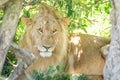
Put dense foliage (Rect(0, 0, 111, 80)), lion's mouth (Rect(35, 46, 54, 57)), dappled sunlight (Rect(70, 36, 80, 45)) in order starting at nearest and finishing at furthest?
lion's mouth (Rect(35, 46, 54, 57)) → dense foliage (Rect(0, 0, 111, 80)) → dappled sunlight (Rect(70, 36, 80, 45))

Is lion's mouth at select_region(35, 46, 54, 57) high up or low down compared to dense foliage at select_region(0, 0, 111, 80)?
down

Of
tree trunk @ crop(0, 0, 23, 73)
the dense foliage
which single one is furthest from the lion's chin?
tree trunk @ crop(0, 0, 23, 73)

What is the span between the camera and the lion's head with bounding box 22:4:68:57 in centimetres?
480

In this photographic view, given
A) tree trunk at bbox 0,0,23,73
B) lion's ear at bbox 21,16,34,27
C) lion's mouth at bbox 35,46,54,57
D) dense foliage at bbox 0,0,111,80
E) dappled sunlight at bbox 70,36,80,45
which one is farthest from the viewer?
dappled sunlight at bbox 70,36,80,45

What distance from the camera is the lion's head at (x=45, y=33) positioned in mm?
4805

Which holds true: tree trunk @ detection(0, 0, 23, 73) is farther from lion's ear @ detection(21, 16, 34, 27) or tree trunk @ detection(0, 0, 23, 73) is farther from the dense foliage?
the dense foliage

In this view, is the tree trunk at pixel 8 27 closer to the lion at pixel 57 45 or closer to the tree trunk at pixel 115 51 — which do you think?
the lion at pixel 57 45

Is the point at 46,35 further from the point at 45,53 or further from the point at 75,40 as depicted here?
the point at 75,40

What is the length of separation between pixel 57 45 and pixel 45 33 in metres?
0.36

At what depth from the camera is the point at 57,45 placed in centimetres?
511

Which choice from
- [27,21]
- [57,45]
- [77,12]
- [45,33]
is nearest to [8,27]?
[45,33]

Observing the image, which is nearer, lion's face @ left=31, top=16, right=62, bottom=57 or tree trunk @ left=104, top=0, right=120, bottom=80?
tree trunk @ left=104, top=0, right=120, bottom=80

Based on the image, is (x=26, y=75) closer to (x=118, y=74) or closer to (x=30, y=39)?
(x=30, y=39)

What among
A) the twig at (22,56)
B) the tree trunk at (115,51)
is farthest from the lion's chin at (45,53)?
the tree trunk at (115,51)
